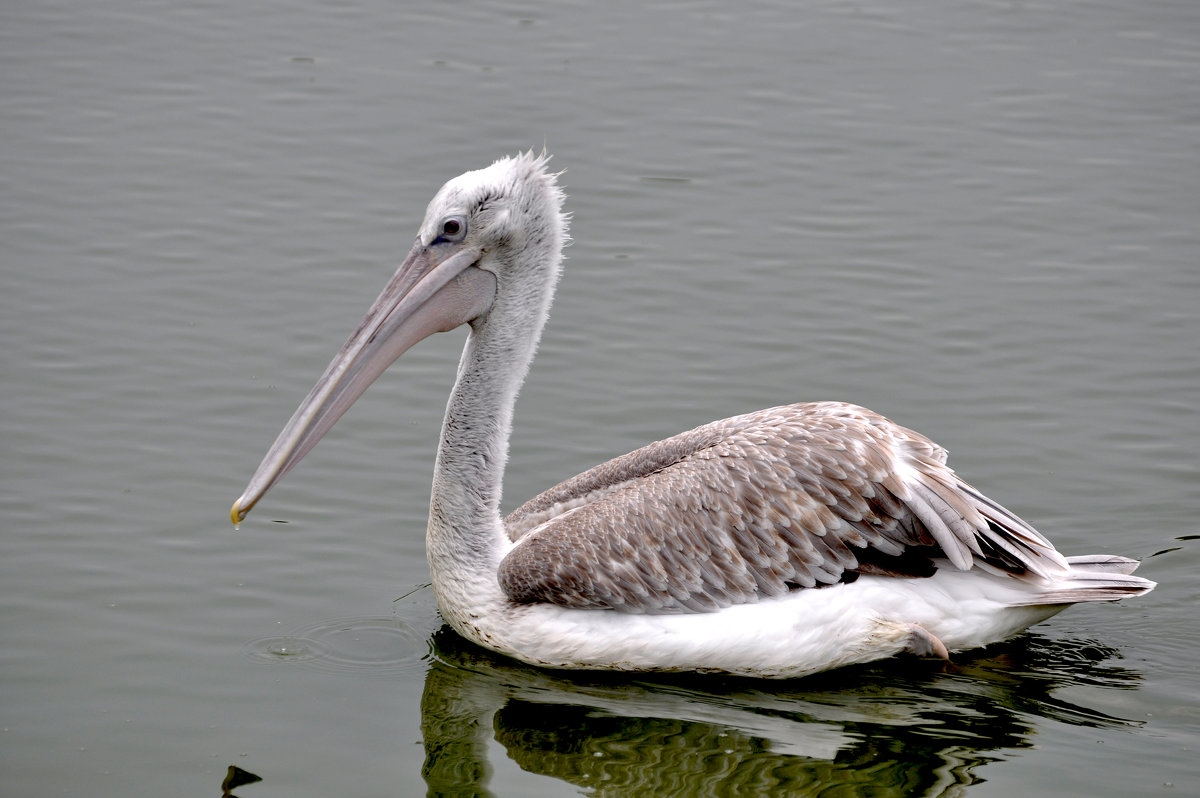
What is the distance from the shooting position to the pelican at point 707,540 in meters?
5.75

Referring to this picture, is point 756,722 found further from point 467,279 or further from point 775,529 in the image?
point 467,279

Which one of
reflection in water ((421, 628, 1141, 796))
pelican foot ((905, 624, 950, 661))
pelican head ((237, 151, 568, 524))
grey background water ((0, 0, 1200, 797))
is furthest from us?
pelican head ((237, 151, 568, 524))

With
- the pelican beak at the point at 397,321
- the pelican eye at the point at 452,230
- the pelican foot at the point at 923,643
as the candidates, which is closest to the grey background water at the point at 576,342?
the pelican foot at the point at 923,643

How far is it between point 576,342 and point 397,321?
7.80 ft

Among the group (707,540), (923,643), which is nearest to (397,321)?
(707,540)

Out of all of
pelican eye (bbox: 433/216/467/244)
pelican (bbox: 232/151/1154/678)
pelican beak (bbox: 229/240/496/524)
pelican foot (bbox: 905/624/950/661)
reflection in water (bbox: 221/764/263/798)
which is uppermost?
pelican eye (bbox: 433/216/467/244)

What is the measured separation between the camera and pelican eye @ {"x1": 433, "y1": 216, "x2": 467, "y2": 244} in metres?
5.95

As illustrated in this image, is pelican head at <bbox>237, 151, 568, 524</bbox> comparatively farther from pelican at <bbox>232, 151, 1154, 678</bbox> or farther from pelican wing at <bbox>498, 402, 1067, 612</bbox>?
pelican wing at <bbox>498, 402, 1067, 612</bbox>

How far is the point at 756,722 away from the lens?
219 inches

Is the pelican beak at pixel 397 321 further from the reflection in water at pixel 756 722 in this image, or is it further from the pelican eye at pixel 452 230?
the reflection in water at pixel 756 722

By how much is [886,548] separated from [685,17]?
695 centimetres

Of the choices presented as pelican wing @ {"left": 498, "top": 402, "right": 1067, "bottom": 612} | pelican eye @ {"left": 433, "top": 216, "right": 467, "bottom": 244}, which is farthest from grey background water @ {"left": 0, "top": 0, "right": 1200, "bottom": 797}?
pelican eye @ {"left": 433, "top": 216, "right": 467, "bottom": 244}

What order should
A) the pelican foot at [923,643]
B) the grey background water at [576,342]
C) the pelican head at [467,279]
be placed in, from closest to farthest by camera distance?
1. the grey background water at [576,342]
2. the pelican foot at [923,643]
3. the pelican head at [467,279]

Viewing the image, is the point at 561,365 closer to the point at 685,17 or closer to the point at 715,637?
the point at 715,637
